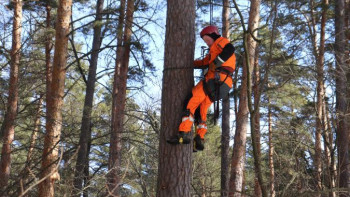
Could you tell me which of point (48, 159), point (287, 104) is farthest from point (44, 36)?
point (287, 104)

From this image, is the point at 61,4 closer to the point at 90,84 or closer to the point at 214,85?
the point at 214,85

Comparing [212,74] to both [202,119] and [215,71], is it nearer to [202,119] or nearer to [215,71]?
[215,71]

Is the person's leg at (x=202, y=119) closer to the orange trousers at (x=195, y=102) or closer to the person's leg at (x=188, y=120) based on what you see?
the orange trousers at (x=195, y=102)

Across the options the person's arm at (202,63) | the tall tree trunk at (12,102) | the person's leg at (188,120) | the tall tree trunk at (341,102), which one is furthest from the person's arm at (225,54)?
the tall tree trunk at (12,102)

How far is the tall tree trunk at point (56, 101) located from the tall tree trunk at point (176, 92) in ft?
8.29

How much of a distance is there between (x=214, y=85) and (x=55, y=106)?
116 inches

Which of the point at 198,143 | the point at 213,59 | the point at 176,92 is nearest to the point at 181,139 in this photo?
the point at 176,92

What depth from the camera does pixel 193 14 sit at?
451 centimetres

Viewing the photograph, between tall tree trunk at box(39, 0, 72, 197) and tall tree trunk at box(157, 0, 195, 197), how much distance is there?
253cm

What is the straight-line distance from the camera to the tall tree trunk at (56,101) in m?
6.06

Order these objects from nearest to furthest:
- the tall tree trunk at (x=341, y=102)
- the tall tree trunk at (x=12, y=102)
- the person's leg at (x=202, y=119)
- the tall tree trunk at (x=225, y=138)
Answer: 1. the person's leg at (x=202, y=119)
2. the tall tree trunk at (x=341, y=102)
3. the tall tree trunk at (x=12, y=102)
4. the tall tree trunk at (x=225, y=138)

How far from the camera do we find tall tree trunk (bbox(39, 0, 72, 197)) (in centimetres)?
606

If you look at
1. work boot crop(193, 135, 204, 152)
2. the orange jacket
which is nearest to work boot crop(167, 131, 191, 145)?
work boot crop(193, 135, 204, 152)

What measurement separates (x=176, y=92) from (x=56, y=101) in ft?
9.38
